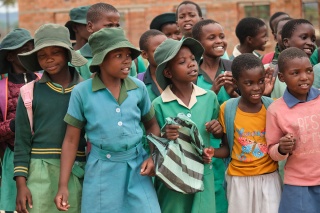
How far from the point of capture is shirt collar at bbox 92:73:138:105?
3.99 m

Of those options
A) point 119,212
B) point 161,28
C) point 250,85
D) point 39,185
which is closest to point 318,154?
point 250,85

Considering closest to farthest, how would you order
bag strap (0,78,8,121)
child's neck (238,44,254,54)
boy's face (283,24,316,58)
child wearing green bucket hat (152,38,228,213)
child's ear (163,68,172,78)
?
child wearing green bucket hat (152,38,228,213), child's ear (163,68,172,78), bag strap (0,78,8,121), boy's face (283,24,316,58), child's neck (238,44,254,54)

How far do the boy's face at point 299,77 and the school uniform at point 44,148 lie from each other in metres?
1.56

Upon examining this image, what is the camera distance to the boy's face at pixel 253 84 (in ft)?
13.7

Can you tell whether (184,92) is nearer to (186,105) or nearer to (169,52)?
(186,105)

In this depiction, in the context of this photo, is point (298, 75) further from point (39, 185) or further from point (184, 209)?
point (39, 185)

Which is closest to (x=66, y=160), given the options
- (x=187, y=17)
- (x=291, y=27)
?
(x=291, y=27)

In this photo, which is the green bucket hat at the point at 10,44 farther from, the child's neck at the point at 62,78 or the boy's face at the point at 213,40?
the boy's face at the point at 213,40

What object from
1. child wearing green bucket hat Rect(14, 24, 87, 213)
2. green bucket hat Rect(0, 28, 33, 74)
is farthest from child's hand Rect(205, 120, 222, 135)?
green bucket hat Rect(0, 28, 33, 74)

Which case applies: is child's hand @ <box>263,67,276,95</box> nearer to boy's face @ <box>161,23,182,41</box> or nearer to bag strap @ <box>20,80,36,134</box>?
bag strap @ <box>20,80,36,134</box>

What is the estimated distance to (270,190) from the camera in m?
4.18

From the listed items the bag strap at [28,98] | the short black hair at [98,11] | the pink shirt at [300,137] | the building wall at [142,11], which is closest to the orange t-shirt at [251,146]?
the pink shirt at [300,137]

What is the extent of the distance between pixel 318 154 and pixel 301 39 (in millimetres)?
1586

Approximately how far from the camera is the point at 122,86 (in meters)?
4.07
